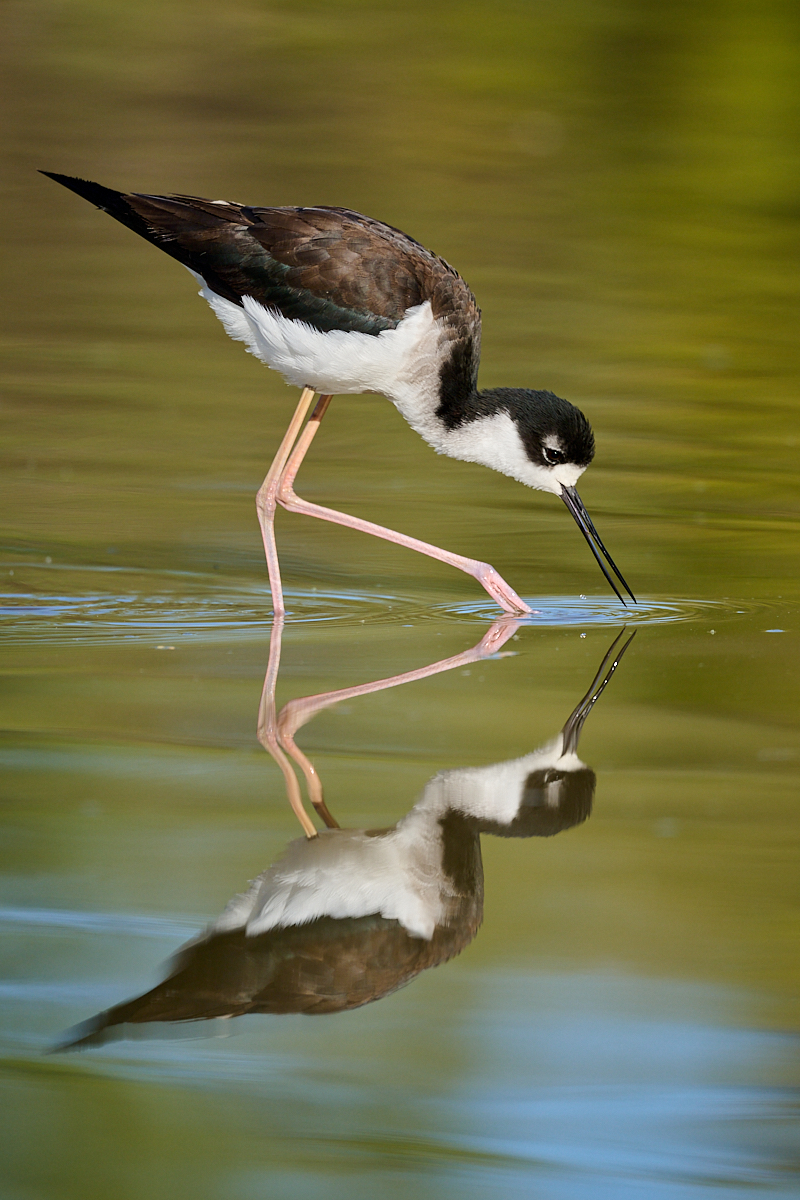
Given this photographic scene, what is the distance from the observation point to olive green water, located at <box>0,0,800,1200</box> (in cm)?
288

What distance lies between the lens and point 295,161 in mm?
13633

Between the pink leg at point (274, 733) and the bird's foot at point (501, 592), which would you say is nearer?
the pink leg at point (274, 733)

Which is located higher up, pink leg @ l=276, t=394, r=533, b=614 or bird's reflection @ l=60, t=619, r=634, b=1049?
bird's reflection @ l=60, t=619, r=634, b=1049

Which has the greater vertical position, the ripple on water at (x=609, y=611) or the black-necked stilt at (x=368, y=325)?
the black-necked stilt at (x=368, y=325)

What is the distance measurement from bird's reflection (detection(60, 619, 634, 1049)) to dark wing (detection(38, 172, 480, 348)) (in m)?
2.12

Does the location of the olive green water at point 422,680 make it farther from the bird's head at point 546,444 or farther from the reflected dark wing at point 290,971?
the bird's head at point 546,444

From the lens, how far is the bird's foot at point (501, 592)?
6.06 meters

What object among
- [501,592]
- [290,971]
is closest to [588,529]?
[501,592]

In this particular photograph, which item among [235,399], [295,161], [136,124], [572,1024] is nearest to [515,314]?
[235,399]

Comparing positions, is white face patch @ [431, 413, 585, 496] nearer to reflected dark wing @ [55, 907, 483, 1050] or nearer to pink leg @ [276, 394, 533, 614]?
pink leg @ [276, 394, 533, 614]

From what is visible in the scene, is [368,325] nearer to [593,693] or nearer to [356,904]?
[593,693]

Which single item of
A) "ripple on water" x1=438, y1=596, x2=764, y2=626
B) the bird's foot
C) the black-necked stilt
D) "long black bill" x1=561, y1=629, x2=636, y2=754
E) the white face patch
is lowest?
"ripple on water" x1=438, y1=596, x2=764, y2=626

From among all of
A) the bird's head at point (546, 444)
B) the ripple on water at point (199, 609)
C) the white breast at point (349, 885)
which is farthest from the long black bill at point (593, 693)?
the white breast at point (349, 885)

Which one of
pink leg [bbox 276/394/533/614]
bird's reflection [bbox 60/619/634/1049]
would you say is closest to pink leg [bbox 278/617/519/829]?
bird's reflection [bbox 60/619/634/1049]
